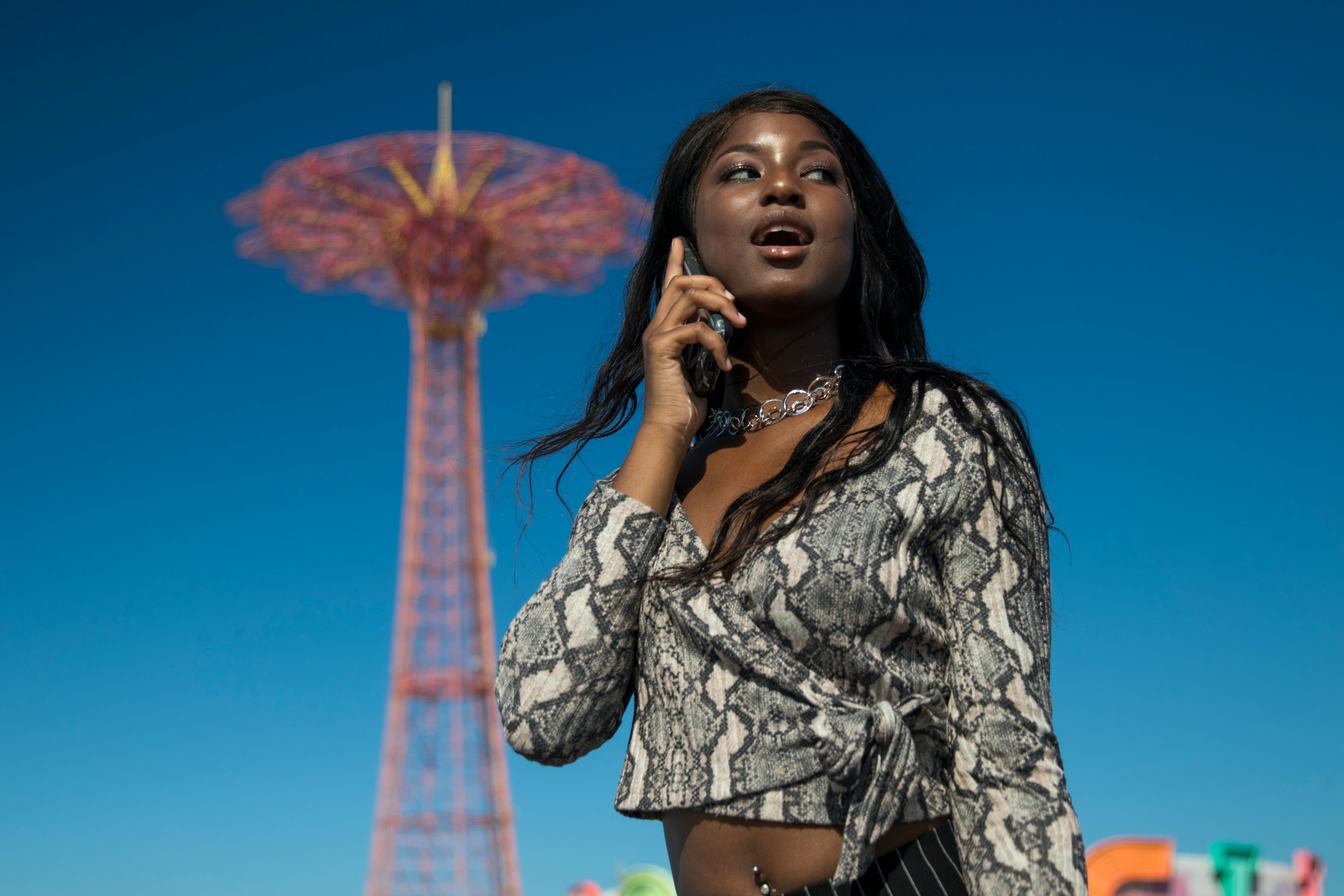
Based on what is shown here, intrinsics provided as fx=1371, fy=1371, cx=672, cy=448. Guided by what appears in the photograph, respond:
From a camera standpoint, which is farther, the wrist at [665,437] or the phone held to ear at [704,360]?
the phone held to ear at [704,360]

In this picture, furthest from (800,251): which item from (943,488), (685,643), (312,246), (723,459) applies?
(312,246)

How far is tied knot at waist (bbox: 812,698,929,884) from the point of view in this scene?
7.18 feet

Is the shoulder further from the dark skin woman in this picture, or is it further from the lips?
the lips

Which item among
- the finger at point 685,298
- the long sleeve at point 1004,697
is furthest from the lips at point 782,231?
the long sleeve at point 1004,697

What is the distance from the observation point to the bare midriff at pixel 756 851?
226 centimetres

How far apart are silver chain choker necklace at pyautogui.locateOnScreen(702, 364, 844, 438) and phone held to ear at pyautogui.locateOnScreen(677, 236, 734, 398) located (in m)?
0.11

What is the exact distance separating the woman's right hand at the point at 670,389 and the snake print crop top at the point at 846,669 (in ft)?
0.24

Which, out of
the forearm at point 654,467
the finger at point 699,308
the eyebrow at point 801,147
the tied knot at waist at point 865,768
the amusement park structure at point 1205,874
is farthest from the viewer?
the amusement park structure at point 1205,874

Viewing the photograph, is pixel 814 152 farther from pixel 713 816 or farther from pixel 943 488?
pixel 713 816

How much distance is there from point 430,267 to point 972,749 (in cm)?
2224

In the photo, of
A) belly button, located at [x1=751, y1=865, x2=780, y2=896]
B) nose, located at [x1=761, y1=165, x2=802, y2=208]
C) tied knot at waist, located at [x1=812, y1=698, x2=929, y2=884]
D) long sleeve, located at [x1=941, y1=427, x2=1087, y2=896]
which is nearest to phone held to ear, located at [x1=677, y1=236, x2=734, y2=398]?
nose, located at [x1=761, y1=165, x2=802, y2=208]

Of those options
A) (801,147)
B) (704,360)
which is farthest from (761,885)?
(801,147)

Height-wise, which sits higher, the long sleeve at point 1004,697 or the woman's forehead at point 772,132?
the woman's forehead at point 772,132

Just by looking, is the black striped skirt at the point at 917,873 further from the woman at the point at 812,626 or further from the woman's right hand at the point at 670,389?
the woman's right hand at the point at 670,389
